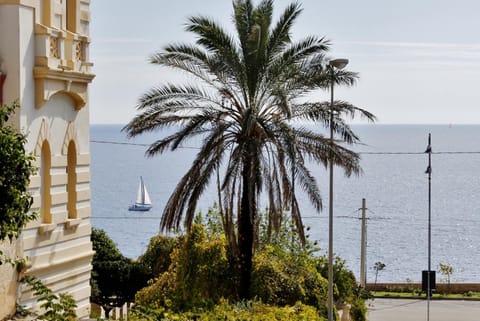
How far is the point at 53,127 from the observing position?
51.8 ft

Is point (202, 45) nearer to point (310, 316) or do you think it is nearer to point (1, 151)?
point (310, 316)

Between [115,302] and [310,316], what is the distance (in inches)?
630

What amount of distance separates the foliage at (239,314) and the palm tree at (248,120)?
2.58 metres

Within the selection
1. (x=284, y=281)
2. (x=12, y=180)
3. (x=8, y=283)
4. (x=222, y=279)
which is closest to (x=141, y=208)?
(x=284, y=281)

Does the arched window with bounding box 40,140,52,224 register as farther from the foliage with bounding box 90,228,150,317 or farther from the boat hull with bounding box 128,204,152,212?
the boat hull with bounding box 128,204,152,212

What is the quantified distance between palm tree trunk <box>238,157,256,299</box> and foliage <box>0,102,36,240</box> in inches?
357

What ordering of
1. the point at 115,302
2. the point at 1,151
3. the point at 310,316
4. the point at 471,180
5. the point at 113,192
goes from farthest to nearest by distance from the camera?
the point at 471,180
the point at 113,192
the point at 115,302
the point at 310,316
the point at 1,151

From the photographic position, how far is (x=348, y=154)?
21328 millimetres

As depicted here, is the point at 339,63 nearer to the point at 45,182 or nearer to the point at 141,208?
the point at 45,182

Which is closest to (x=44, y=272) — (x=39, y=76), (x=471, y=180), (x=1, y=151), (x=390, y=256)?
(x=39, y=76)

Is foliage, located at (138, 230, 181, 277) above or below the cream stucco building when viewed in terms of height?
below

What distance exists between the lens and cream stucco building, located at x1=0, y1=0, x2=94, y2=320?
14.5 meters

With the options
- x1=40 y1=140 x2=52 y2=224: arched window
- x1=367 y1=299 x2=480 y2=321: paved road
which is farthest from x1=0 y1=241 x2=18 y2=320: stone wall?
x1=367 y1=299 x2=480 y2=321: paved road

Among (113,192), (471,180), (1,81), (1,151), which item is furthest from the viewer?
(471,180)
